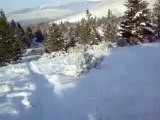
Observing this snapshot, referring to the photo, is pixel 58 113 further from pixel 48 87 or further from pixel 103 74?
pixel 103 74

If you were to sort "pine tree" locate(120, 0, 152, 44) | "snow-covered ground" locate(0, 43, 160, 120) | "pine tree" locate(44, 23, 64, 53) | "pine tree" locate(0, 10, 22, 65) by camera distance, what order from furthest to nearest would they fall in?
"pine tree" locate(44, 23, 64, 53), "pine tree" locate(0, 10, 22, 65), "pine tree" locate(120, 0, 152, 44), "snow-covered ground" locate(0, 43, 160, 120)

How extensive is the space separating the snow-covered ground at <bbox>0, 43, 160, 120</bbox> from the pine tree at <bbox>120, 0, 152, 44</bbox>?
2441 centimetres

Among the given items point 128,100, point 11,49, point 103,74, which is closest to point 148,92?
point 128,100

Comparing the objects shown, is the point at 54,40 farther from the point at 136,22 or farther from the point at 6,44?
the point at 136,22

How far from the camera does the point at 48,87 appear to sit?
1099 centimetres

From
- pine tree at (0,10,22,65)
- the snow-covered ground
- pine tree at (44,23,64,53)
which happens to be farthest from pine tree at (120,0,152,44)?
the snow-covered ground

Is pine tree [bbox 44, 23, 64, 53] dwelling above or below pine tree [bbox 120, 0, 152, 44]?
below

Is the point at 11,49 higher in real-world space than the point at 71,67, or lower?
Answer: lower

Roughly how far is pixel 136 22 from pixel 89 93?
30.1 meters

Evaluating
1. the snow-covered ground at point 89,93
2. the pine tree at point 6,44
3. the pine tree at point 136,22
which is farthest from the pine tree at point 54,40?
the snow-covered ground at point 89,93

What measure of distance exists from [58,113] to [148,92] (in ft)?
7.92

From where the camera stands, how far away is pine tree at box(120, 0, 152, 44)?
38.2 meters

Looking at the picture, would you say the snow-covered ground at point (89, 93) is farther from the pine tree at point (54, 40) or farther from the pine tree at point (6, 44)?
the pine tree at point (54, 40)

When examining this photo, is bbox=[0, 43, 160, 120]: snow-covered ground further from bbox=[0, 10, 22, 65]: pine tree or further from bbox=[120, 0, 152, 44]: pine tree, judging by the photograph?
bbox=[0, 10, 22, 65]: pine tree
